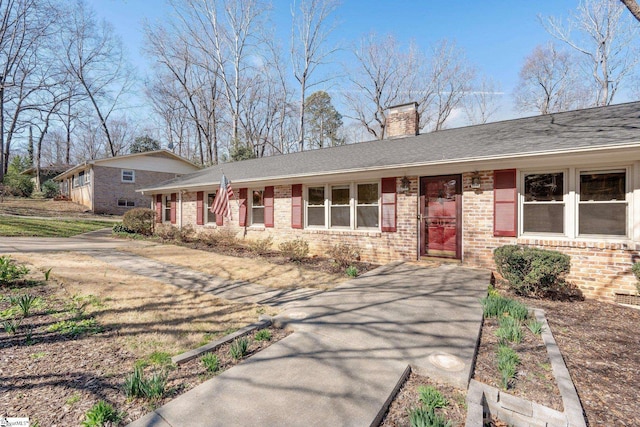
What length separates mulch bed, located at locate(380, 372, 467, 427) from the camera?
84.9 inches

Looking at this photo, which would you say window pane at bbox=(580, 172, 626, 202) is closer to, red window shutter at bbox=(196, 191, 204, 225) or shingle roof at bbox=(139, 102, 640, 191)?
shingle roof at bbox=(139, 102, 640, 191)

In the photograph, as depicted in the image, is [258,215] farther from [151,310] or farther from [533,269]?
[533,269]

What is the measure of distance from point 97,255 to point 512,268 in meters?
10.5

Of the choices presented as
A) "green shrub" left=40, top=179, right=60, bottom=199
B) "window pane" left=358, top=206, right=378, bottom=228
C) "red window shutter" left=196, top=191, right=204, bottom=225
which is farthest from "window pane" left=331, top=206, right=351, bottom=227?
"green shrub" left=40, top=179, right=60, bottom=199

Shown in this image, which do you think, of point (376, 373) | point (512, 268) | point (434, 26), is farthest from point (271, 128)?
point (376, 373)

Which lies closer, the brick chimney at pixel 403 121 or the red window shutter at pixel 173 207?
the brick chimney at pixel 403 121

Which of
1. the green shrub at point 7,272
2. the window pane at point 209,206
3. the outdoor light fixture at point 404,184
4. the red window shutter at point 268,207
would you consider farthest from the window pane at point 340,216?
the green shrub at point 7,272

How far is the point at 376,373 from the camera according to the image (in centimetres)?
263

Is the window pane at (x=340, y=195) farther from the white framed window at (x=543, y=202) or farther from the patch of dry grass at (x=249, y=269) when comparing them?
the white framed window at (x=543, y=202)

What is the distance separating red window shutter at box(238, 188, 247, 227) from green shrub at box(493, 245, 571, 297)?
8.07 meters

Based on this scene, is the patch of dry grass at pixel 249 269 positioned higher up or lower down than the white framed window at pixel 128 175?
lower down

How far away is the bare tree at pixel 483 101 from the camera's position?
80.2 feet

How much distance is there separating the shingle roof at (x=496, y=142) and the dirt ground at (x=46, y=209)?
16741mm

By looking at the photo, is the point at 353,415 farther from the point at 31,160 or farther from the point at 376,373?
the point at 31,160
